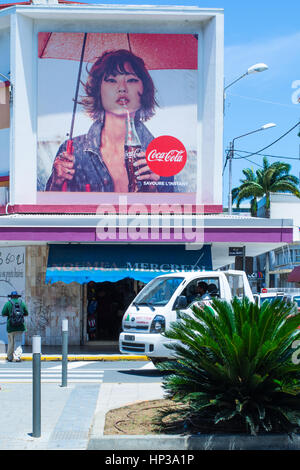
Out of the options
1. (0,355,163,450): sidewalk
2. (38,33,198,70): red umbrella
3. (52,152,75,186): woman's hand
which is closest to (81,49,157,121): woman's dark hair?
(38,33,198,70): red umbrella

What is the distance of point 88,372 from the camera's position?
14398 millimetres

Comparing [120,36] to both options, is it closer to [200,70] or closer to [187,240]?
[200,70]

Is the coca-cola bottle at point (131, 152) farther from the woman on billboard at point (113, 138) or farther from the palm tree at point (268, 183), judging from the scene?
the palm tree at point (268, 183)

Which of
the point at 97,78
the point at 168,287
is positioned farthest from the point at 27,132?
the point at 168,287

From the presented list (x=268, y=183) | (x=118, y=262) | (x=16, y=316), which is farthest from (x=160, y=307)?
(x=268, y=183)

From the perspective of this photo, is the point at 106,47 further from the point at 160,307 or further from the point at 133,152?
the point at 160,307

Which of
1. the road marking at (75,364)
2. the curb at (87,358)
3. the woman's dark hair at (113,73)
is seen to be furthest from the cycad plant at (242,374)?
the woman's dark hair at (113,73)

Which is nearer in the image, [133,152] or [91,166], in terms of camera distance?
[91,166]

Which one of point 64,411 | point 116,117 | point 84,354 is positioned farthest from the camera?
point 116,117

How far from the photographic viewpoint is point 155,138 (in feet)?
68.6

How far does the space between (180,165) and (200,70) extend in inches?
126

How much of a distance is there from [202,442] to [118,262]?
39.8 feet
